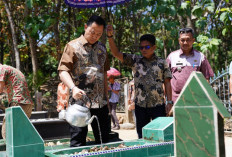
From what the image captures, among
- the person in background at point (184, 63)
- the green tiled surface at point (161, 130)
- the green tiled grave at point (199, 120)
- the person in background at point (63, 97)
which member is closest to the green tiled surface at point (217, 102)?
the green tiled grave at point (199, 120)

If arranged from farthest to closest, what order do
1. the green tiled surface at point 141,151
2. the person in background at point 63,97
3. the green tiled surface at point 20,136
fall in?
the person in background at point 63,97 → the green tiled surface at point 141,151 → the green tiled surface at point 20,136

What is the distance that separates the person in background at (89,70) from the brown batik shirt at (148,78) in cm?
52

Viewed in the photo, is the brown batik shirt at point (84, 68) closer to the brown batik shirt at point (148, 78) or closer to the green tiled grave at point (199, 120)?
the brown batik shirt at point (148, 78)

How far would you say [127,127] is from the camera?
9.22m

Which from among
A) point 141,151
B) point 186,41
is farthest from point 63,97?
point 141,151

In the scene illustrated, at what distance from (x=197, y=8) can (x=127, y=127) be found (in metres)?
4.22

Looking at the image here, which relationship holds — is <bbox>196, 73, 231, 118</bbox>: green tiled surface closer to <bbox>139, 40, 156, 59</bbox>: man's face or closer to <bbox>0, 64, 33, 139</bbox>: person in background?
<bbox>139, 40, 156, 59</bbox>: man's face

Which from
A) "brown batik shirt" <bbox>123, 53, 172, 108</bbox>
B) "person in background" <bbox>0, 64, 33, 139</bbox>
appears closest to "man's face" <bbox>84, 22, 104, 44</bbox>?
"brown batik shirt" <bbox>123, 53, 172, 108</bbox>

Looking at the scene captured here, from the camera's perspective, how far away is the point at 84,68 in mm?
2881

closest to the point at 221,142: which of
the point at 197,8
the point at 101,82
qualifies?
the point at 101,82

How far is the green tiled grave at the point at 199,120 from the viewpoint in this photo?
109 cm

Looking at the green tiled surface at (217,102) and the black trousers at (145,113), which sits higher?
the green tiled surface at (217,102)

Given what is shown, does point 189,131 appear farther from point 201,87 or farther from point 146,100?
point 146,100

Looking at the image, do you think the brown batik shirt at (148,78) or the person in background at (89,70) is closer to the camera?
the person in background at (89,70)
